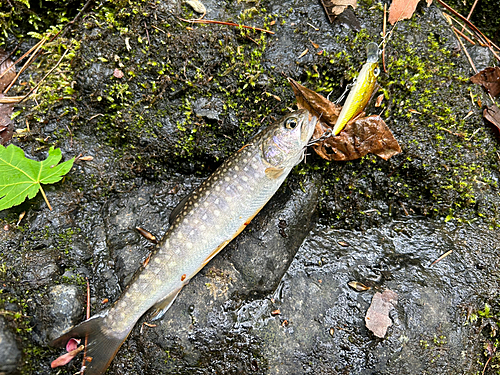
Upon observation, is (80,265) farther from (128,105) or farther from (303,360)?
(303,360)

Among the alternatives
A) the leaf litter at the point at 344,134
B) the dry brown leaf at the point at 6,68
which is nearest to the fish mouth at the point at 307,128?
the leaf litter at the point at 344,134

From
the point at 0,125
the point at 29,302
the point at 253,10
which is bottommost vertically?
the point at 29,302

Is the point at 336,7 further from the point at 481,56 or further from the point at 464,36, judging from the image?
the point at 481,56

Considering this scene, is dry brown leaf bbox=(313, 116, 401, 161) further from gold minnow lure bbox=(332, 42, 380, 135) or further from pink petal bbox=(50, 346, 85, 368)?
pink petal bbox=(50, 346, 85, 368)

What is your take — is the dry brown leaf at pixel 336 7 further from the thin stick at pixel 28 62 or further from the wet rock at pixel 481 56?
the thin stick at pixel 28 62

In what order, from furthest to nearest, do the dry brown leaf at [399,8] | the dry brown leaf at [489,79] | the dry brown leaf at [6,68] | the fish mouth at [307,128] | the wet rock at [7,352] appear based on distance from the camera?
the dry brown leaf at [6,68], the dry brown leaf at [489,79], the dry brown leaf at [399,8], the fish mouth at [307,128], the wet rock at [7,352]

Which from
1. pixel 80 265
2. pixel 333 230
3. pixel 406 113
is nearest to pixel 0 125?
pixel 80 265
